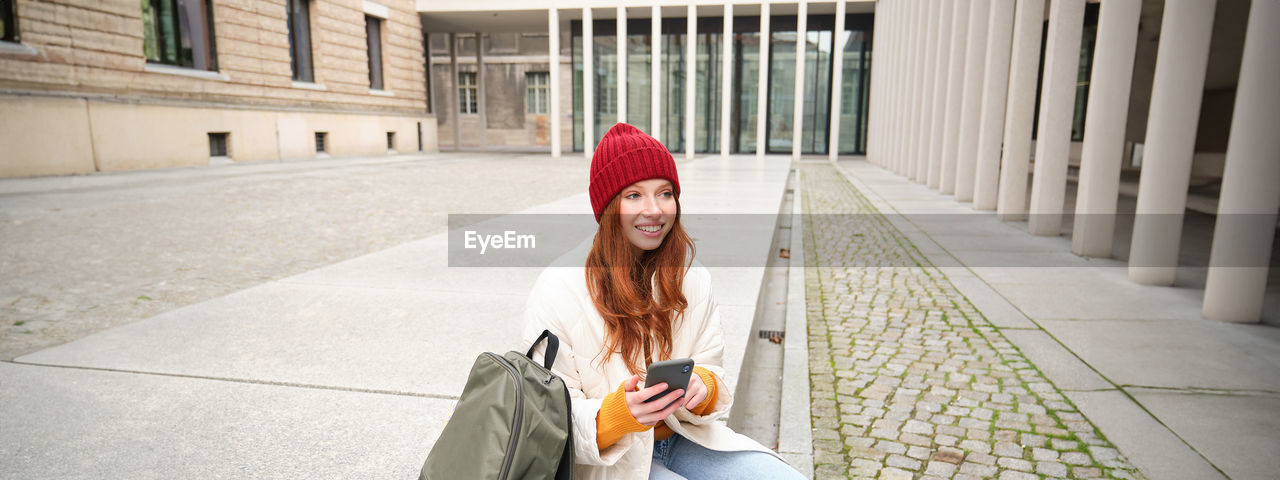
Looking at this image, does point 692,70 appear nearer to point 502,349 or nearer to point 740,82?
point 740,82

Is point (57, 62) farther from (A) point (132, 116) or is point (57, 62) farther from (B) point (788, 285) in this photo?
(B) point (788, 285)

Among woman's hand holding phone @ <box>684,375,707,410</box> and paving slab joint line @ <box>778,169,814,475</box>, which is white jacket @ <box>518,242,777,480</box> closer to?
woman's hand holding phone @ <box>684,375,707,410</box>

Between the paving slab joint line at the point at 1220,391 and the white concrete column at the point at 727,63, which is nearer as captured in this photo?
the paving slab joint line at the point at 1220,391

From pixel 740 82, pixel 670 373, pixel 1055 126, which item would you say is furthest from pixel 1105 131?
pixel 740 82

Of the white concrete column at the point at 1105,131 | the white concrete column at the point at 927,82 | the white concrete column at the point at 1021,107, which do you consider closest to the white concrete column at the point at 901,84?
the white concrete column at the point at 927,82

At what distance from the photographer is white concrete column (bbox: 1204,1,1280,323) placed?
466 cm

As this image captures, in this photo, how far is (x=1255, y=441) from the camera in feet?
10.4

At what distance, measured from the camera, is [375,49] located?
28.3 meters

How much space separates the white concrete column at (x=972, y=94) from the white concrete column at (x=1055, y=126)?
3664mm

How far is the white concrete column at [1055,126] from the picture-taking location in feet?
28.0

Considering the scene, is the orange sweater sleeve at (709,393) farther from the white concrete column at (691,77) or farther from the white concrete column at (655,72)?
the white concrete column at (655,72)

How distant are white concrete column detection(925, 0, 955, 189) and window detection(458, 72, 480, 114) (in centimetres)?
3368

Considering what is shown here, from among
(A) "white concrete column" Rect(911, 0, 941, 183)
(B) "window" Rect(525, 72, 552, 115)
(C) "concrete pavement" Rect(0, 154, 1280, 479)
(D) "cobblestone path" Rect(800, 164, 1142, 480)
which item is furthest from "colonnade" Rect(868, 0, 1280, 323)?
→ (B) "window" Rect(525, 72, 552, 115)

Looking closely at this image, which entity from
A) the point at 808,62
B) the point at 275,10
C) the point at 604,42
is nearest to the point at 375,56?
the point at 275,10
